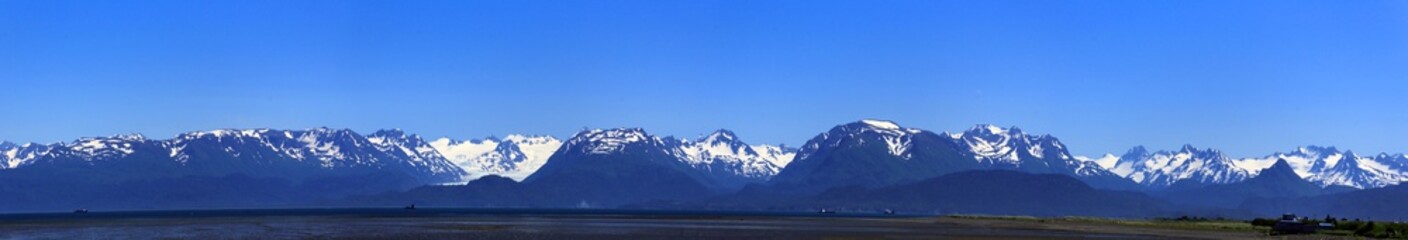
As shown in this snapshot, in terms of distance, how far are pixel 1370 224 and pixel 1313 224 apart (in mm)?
7475

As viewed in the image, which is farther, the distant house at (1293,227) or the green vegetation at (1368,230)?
the distant house at (1293,227)

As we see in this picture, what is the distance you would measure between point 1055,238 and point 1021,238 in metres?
3.68

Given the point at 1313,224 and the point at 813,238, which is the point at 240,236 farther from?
the point at 1313,224

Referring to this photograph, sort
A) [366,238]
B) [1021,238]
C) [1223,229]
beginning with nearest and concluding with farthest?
[366,238]
[1021,238]
[1223,229]

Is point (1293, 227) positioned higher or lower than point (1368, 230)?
higher

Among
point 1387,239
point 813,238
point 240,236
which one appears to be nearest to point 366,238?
point 240,236

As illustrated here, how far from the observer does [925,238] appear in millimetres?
137000

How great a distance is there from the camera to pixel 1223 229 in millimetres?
179000

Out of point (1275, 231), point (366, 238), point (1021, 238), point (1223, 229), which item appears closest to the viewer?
point (366, 238)

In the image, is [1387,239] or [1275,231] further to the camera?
[1275,231]

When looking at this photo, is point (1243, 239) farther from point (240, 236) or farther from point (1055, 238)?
point (240, 236)

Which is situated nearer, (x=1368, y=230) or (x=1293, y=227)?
(x=1293, y=227)

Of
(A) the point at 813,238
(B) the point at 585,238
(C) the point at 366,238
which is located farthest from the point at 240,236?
(A) the point at 813,238

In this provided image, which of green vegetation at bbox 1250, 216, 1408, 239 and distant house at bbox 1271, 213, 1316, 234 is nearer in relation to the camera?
green vegetation at bbox 1250, 216, 1408, 239
